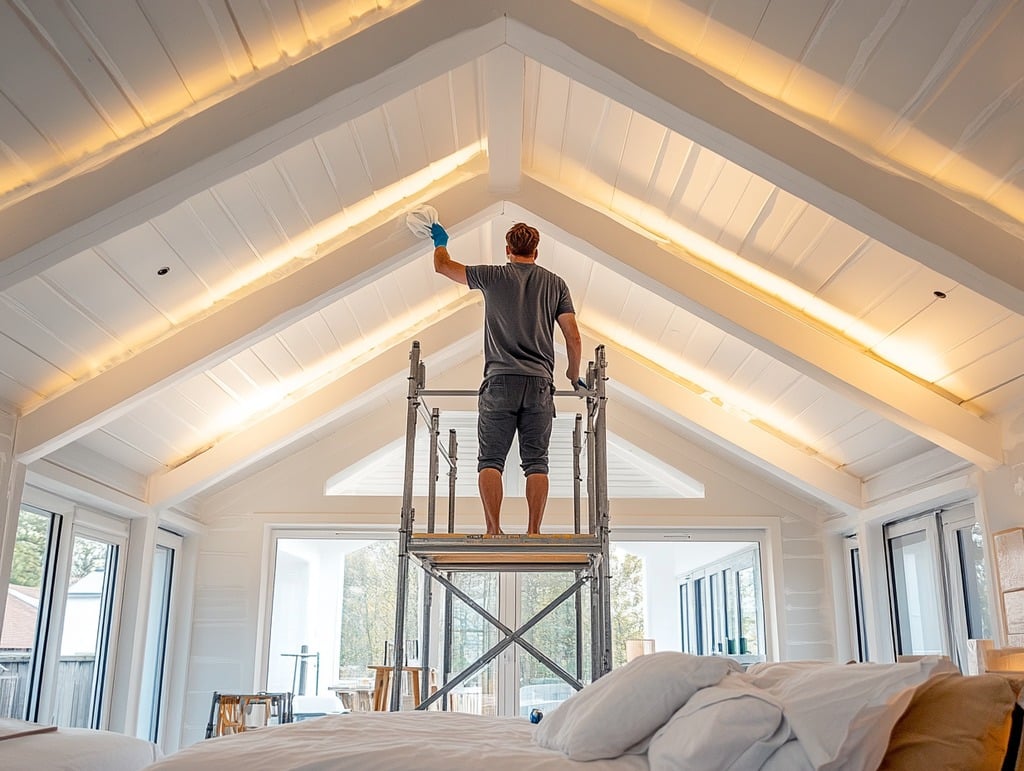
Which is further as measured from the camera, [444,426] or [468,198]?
[444,426]

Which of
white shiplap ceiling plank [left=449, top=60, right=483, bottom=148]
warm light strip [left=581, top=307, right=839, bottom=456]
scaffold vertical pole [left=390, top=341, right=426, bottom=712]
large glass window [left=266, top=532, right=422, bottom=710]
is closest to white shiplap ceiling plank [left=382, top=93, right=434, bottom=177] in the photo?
white shiplap ceiling plank [left=449, top=60, right=483, bottom=148]

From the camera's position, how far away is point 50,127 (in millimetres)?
2732

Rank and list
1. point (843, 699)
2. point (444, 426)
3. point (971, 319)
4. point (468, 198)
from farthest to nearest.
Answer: point (444, 426) → point (468, 198) → point (971, 319) → point (843, 699)

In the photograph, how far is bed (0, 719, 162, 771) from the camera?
2354mm

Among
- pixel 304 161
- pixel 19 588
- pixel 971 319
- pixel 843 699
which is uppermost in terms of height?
pixel 304 161

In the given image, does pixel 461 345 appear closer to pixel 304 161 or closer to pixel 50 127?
pixel 304 161

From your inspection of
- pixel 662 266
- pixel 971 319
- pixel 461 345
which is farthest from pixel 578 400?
pixel 971 319

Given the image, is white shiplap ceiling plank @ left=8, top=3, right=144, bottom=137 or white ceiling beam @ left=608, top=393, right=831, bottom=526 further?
white ceiling beam @ left=608, top=393, right=831, bottom=526

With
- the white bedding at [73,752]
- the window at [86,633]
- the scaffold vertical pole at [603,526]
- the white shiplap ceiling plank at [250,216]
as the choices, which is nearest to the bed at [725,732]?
the white bedding at [73,752]

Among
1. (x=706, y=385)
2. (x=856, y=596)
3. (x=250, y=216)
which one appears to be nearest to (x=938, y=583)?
(x=856, y=596)

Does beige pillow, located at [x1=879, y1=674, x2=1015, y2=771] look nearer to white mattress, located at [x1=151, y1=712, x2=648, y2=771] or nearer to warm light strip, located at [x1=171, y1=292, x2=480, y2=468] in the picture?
white mattress, located at [x1=151, y1=712, x2=648, y2=771]

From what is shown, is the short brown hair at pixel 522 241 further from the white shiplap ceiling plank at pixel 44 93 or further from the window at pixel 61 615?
the window at pixel 61 615

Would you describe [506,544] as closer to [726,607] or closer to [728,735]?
[728,735]

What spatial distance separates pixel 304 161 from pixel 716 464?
12.5 ft
